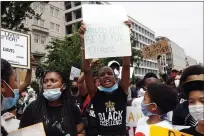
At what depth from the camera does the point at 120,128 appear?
345cm

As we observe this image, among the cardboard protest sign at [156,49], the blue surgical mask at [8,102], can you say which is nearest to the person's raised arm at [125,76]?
the blue surgical mask at [8,102]

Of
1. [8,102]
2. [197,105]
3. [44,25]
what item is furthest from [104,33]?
[44,25]

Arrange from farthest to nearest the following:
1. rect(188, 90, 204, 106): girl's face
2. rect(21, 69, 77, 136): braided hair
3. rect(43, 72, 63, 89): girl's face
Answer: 1. rect(43, 72, 63, 89): girl's face
2. rect(21, 69, 77, 136): braided hair
3. rect(188, 90, 204, 106): girl's face

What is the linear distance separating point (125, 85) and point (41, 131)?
1.42m

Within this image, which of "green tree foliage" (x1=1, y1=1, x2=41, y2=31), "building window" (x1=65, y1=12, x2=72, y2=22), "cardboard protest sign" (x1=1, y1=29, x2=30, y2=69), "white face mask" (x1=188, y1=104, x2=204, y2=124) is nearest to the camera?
"white face mask" (x1=188, y1=104, x2=204, y2=124)

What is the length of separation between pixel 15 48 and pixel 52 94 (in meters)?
1.08

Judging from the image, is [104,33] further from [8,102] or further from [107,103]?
[8,102]

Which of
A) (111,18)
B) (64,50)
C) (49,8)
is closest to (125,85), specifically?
(111,18)

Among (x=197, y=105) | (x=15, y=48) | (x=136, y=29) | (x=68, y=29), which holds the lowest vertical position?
(x=197, y=105)

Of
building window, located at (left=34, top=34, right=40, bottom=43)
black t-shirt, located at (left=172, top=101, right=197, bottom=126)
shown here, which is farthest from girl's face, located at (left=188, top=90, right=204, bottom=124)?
building window, located at (left=34, top=34, right=40, bottom=43)

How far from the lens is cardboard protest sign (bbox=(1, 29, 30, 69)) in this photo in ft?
13.0

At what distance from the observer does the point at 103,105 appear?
353cm

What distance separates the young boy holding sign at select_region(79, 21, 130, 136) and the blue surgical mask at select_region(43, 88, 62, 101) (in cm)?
47

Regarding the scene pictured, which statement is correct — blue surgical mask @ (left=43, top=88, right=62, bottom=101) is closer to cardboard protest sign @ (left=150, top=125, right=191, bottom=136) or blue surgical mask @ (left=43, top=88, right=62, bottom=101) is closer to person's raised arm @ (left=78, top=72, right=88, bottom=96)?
person's raised arm @ (left=78, top=72, right=88, bottom=96)
